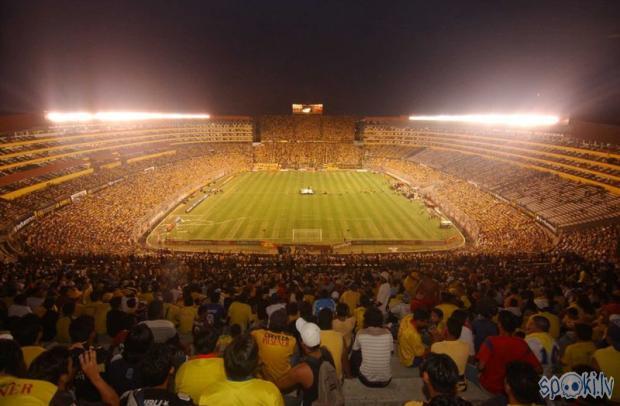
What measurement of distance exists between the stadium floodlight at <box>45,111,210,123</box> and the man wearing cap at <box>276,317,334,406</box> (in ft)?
266

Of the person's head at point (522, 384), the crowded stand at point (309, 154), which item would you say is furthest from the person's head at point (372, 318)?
the crowded stand at point (309, 154)

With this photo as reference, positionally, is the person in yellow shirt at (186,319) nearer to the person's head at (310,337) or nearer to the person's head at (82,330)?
the person's head at (82,330)

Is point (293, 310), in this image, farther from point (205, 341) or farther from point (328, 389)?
point (328, 389)

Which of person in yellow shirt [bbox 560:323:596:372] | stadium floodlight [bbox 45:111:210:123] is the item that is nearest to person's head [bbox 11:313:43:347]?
person in yellow shirt [bbox 560:323:596:372]

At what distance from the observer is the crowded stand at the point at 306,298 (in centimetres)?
501

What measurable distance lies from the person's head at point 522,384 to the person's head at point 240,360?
298 centimetres

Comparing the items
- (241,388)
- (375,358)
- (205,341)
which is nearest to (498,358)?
(375,358)

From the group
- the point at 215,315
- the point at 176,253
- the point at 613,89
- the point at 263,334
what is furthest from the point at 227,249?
the point at 613,89

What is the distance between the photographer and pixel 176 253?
1371 inches

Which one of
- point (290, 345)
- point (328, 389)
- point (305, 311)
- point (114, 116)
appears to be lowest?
point (305, 311)

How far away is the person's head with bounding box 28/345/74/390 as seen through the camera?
4.91 m

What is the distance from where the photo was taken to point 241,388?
4133 millimetres

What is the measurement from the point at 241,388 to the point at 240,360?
0.89 ft

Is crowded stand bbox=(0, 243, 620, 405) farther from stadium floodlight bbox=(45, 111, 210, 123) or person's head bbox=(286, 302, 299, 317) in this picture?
stadium floodlight bbox=(45, 111, 210, 123)
